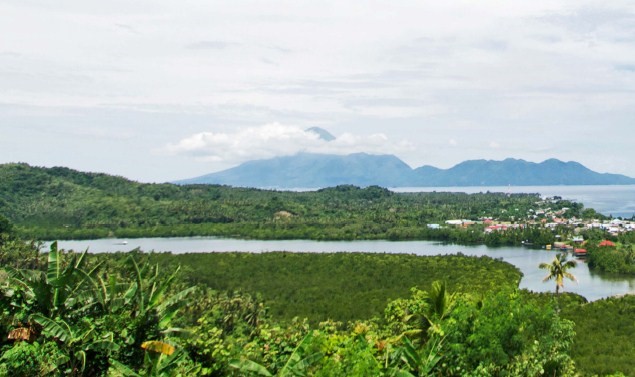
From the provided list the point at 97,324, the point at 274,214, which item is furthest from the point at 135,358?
the point at 274,214

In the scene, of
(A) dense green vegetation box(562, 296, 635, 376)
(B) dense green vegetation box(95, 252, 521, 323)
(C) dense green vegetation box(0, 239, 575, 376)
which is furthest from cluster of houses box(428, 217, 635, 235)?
(C) dense green vegetation box(0, 239, 575, 376)

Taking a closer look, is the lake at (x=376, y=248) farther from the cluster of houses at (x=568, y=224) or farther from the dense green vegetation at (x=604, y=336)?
the dense green vegetation at (x=604, y=336)

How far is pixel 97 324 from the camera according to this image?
13.3 metres

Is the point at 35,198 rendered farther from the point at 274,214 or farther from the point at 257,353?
the point at 257,353

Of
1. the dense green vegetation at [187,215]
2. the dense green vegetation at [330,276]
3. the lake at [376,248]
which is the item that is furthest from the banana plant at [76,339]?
the dense green vegetation at [187,215]

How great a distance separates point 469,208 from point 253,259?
4930 inches

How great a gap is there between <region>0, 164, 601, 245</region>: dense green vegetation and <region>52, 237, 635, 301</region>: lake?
5.71m

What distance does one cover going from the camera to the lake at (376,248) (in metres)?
79.0

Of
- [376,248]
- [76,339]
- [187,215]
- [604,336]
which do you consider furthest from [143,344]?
[187,215]

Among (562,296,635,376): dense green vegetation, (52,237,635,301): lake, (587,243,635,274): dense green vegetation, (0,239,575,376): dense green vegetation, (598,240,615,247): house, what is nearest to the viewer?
(0,239,575,376): dense green vegetation

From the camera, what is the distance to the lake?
79.0m

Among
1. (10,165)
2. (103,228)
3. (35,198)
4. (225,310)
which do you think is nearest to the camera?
(225,310)

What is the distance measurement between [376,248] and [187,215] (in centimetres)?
6097

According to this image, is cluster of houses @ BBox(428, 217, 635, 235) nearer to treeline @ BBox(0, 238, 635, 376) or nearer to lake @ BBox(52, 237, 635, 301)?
lake @ BBox(52, 237, 635, 301)
